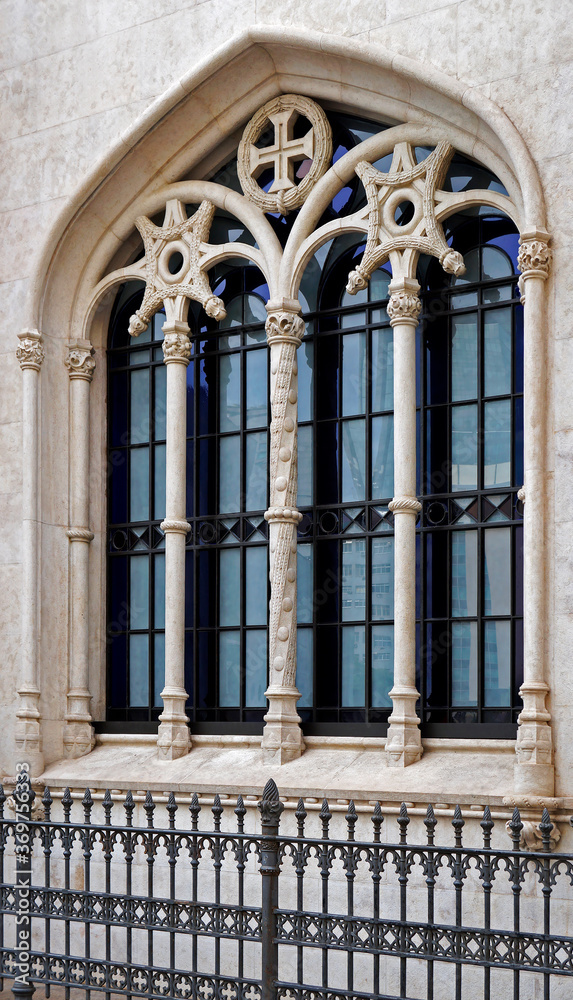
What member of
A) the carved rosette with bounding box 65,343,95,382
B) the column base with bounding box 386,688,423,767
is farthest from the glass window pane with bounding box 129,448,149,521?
the column base with bounding box 386,688,423,767

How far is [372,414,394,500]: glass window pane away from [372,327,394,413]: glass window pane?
0.13m

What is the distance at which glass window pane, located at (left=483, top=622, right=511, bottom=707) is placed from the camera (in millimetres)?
10086

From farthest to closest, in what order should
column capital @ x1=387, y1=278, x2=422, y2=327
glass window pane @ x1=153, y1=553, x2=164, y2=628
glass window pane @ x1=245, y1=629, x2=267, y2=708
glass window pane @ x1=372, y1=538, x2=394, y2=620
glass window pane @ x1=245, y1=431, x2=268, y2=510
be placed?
glass window pane @ x1=153, y1=553, x2=164, y2=628 < glass window pane @ x1=245, y1=431, x2=268, y2=510 < glass window pane @ x1=245, y1=629, x2=267, y2=708 < glass window pane @ x1=372, y1=538, x2=394, y2=620 < column capital @ x1=387, y1=278, x2=422, y2=327

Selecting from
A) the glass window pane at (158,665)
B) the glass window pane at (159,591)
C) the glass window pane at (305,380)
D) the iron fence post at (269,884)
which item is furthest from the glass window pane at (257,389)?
the iron fence post at (269,884)

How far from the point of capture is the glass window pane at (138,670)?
12.2 meters

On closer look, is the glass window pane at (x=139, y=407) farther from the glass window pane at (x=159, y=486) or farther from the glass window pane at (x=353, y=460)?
the glass window pane at (x=353, y=460)

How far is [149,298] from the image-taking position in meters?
12.1

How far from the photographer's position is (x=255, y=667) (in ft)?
37.8

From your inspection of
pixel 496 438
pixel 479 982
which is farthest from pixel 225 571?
pixel 479 982

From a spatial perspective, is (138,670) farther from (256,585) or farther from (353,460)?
(353,460)

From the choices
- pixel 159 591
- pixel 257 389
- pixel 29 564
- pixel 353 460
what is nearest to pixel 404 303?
pixel 353 460

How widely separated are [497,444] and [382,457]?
1.07 metres

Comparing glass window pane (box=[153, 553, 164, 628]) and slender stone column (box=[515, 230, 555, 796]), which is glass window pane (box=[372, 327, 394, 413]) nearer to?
slender stone column (box=[515, 230, 555, 796])

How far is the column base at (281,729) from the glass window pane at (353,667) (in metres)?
0.44
